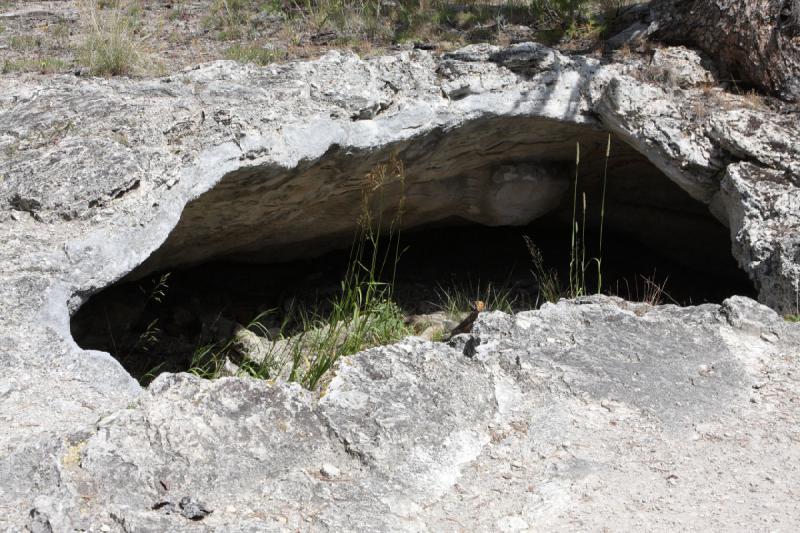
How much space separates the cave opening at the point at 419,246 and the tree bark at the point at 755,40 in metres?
0.72

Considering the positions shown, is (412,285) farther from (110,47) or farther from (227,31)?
(110,47)

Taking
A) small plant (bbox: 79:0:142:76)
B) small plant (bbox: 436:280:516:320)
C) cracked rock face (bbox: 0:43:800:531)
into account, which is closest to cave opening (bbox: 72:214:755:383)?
small plant (bbox: 436:280:516:320)

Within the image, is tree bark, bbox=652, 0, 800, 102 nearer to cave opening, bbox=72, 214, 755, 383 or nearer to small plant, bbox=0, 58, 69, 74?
cave opening, bbox=72, 214, 755, 383

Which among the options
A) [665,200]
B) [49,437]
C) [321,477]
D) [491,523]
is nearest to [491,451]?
[491,523]

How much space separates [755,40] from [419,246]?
106 inches

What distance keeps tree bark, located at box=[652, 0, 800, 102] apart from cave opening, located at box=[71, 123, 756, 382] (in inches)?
28.4

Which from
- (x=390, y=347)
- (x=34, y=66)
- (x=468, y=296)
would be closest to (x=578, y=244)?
(x=468, y=296)

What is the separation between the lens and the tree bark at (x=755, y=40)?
4805mm

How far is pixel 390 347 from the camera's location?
126 inches

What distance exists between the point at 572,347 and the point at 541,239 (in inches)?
130

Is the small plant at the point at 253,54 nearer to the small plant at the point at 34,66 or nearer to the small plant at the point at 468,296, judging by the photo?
the small plant at the point at 34,66

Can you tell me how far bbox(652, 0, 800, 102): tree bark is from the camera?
4.80 metres

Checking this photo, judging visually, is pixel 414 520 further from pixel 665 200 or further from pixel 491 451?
pixel 665 200

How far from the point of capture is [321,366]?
3422 mm
